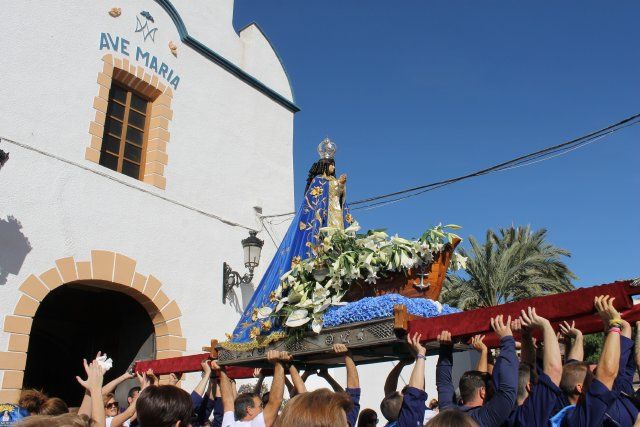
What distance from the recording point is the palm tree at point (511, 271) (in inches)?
545

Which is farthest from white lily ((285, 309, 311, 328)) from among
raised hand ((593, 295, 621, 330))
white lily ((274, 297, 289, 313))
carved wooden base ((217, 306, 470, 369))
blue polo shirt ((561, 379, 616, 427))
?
blue polo shirt ((561, 379, 616, 427))

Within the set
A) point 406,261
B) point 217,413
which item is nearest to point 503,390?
point 406,261

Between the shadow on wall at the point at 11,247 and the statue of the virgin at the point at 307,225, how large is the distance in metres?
2.57

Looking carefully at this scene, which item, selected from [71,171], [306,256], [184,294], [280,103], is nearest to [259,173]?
[280,103]

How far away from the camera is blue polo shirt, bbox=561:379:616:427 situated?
2.12 metres

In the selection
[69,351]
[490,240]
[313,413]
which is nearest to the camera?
[313,413]

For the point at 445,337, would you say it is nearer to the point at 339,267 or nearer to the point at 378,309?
the point at 378,309

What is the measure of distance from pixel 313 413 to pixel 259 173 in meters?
7.38

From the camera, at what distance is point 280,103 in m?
9.88

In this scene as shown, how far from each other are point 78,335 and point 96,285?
2.41 m

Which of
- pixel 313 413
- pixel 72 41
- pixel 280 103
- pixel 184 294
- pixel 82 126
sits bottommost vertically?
pixel 313 413

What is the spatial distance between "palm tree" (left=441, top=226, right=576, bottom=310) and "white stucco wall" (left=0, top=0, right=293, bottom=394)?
662 cm

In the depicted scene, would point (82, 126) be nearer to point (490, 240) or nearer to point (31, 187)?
point (31, 187)

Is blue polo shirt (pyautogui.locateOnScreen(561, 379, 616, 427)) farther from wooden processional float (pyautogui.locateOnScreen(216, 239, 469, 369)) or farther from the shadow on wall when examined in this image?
the shadow on wall
